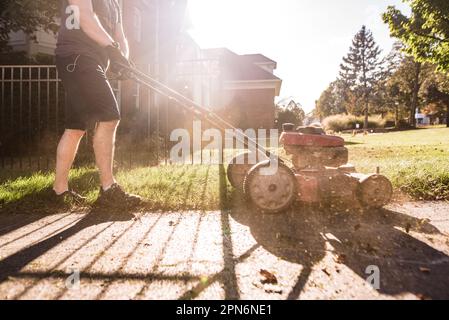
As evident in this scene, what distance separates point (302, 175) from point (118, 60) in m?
2.09

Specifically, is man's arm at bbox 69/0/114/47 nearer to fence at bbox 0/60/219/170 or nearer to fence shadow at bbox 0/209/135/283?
fence shadow at bbox 0/209/135/283

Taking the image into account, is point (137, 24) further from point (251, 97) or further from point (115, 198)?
point (115, 198)

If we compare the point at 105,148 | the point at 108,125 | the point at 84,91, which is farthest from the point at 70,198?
the point at 84,91

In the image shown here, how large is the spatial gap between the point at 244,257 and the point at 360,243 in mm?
871

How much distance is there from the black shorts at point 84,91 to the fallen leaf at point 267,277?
2.16 meters

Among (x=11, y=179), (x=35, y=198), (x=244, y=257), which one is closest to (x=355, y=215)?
(x=244, y=257)

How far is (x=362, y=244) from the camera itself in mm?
2402

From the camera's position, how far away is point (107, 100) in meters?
3.27

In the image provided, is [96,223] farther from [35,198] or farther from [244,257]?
[244,257]

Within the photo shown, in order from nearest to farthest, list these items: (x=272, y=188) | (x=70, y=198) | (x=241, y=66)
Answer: (x=272, y=188) < (x=70, y=198) < (x=241, y=66)

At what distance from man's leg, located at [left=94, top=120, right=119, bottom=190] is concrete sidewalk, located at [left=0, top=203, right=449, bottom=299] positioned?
0.40m

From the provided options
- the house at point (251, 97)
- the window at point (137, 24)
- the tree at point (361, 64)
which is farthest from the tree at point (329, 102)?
the window at point (137, 24)

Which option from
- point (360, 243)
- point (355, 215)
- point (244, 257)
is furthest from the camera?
point (355, 215)
